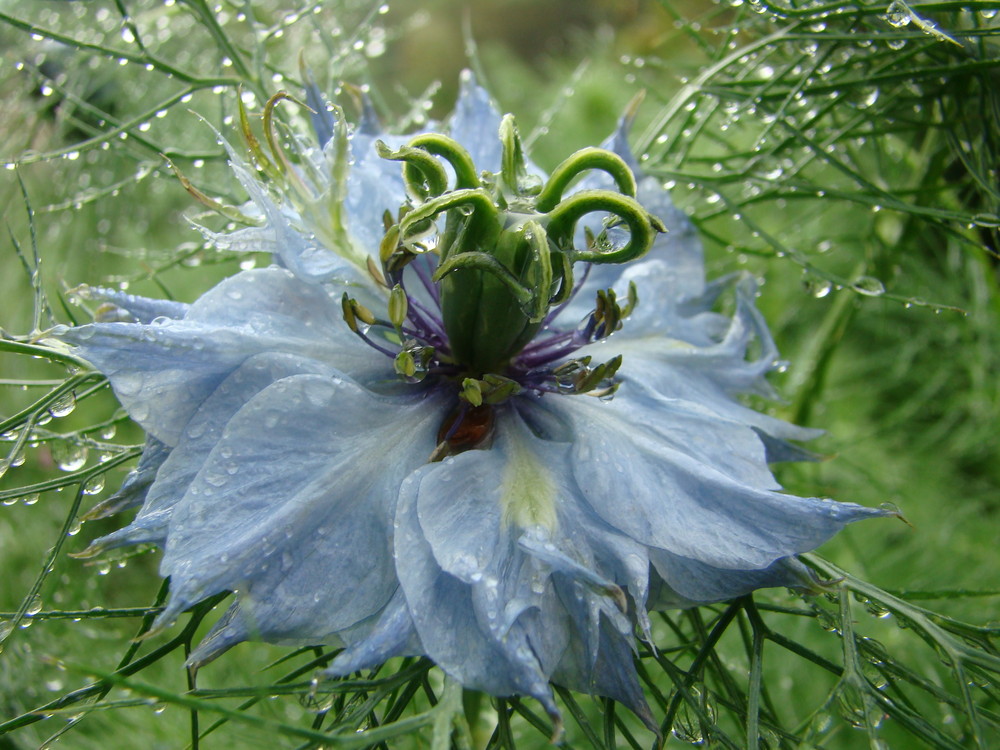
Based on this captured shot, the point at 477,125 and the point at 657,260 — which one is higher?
the point at 477,125

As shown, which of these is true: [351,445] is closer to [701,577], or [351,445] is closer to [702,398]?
[701,577]

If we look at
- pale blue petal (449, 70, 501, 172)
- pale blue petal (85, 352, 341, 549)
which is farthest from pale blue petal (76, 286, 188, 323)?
pale blue petal (449, 70, 501, 172)

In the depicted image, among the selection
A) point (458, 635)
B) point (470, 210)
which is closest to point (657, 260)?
point (470, 210)

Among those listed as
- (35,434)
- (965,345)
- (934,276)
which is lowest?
(965,345)

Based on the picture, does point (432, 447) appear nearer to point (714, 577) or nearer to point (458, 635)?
point (458, 635)

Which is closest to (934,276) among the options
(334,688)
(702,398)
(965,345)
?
(965,345)

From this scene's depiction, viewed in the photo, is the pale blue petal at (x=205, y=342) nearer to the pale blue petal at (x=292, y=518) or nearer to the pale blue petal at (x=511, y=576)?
the pale blue petal at (x=292, y=518)

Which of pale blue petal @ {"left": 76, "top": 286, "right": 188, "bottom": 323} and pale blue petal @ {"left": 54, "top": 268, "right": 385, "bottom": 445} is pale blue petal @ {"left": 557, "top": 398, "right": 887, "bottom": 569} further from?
pale blue petal @ {"left": 76, "top": 286, "right": 188, "bottom": 323}
